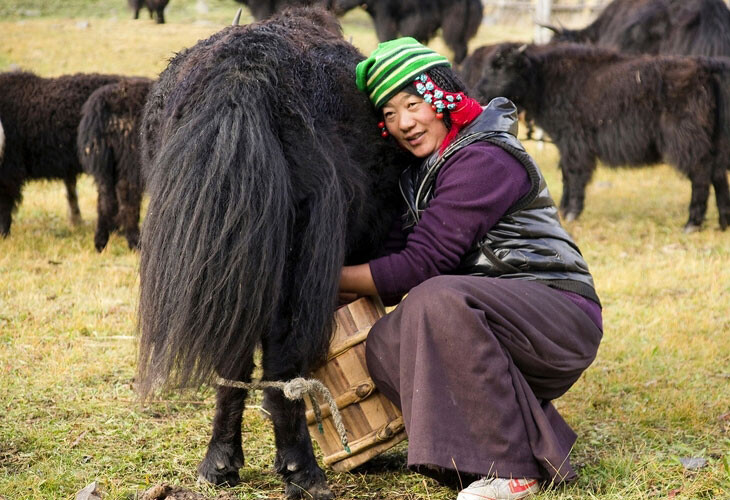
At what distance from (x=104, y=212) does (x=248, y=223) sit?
434 centimetres

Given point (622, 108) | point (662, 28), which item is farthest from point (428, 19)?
point (622, 108)

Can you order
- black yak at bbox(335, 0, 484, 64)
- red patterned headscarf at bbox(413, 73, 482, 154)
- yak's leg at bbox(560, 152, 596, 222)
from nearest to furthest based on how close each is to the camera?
red patterned headscarf at bbox(413, 73, 482, 154) → yak's leg at bbox(560, 152, 596, 222) → black yak at bbox(335, 0, 484, 64)

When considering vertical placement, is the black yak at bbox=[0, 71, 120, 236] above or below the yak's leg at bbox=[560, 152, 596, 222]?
above

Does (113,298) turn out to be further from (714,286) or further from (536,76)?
(536,76)

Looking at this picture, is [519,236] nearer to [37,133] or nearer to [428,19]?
[37,133]

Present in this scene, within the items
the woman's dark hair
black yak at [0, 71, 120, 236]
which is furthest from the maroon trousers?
black yak at [0, 71, 120, 236]

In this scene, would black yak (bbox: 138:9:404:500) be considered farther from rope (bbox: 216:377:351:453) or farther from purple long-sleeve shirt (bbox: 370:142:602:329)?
purple long-sleeve shirt (bbox: 370:142:602:329)

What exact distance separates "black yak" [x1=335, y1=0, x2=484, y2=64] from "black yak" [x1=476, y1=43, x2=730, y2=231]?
4993 millimetres

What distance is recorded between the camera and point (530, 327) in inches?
89.6

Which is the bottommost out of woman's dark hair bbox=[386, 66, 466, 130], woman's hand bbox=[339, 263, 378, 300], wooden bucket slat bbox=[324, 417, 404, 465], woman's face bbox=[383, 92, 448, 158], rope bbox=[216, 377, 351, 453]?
wooden bucket slat bbox=[324, 417, 404, 465]

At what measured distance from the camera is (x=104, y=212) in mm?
6012

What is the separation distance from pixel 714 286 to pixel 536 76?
3.32 metres

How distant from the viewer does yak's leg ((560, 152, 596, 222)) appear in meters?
7.30

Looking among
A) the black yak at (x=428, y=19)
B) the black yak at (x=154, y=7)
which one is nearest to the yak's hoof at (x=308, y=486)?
the black yak at (x=428, y=19)
